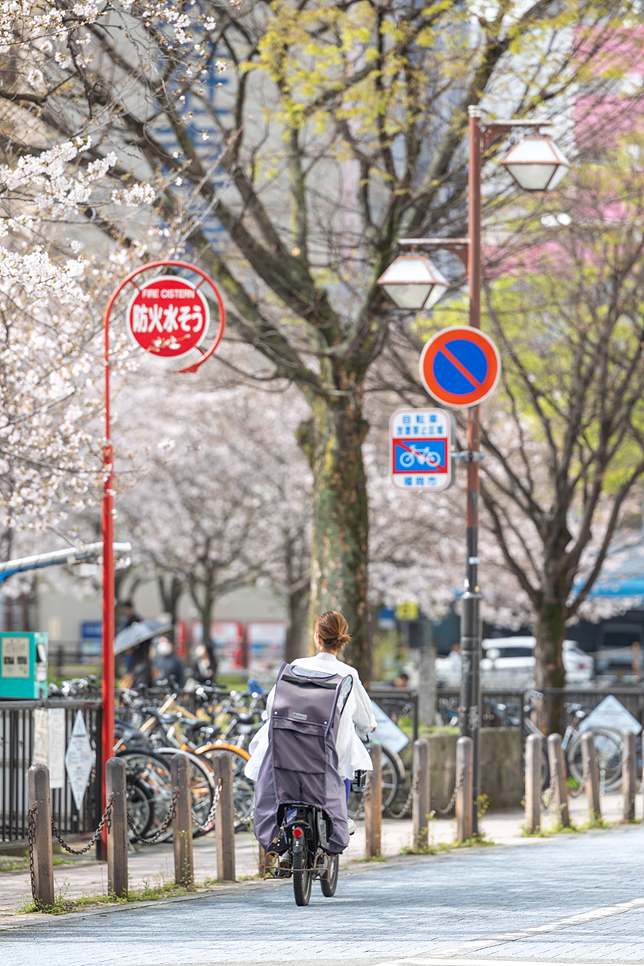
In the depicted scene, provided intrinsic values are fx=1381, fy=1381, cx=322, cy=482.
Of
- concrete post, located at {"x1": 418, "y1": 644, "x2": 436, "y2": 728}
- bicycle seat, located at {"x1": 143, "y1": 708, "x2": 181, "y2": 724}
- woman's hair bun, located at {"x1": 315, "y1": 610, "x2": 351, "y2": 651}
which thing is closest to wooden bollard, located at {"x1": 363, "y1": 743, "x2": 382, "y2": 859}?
woman's hair bun, located at {"x1": 315, "y1": 610, "x2": 351, "y2": 651}

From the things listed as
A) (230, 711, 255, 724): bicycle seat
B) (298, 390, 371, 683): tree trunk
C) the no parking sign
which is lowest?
(230, 711, 255, 724): bicycle seat

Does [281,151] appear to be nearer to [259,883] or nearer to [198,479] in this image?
[259,883]

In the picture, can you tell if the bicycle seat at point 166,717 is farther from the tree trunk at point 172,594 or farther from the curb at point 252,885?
the tree trunk at point 172,594

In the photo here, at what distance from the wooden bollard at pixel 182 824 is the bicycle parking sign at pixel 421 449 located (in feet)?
11.7

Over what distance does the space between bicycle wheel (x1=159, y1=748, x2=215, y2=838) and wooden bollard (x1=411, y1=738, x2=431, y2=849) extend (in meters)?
1.69

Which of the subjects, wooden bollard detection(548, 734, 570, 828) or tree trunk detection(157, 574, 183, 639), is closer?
wooden bollard detection(548, 734, 570, 828)

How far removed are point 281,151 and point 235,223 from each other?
11.8 ft

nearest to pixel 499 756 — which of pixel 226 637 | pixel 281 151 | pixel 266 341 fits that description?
pixel 266 341

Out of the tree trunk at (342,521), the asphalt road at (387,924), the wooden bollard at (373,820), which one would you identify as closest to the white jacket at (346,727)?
the asphalt road at (387,924)

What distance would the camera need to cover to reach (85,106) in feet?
36.5

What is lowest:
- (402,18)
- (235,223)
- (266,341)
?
(266,341)

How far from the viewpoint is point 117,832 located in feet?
27.4

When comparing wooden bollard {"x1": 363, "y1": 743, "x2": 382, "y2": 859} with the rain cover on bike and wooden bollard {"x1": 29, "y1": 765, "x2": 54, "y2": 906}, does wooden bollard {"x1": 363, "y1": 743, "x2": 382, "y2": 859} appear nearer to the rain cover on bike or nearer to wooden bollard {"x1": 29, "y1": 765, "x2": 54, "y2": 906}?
the rain cover on bike

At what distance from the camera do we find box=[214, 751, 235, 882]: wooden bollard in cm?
929
